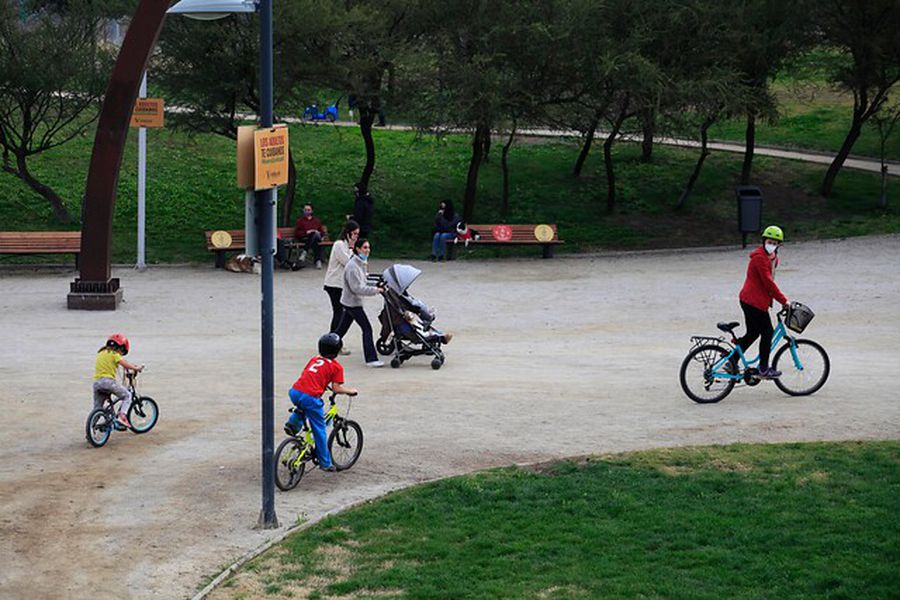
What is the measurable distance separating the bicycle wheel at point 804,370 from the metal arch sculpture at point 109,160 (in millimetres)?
11992

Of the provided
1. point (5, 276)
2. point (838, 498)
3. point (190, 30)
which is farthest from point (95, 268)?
point (838, 498)

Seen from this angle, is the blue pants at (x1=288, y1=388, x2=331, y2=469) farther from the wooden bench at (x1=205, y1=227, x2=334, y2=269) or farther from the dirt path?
the wooden bench at (x1=205, y1=227, x2=334, y2=269)

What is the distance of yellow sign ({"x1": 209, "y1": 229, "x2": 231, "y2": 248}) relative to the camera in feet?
90.9

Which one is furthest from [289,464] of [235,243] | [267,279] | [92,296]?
[235,243]

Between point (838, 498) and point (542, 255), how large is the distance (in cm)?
1907

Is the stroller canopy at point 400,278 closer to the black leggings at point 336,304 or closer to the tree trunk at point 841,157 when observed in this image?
the black leggings at point 336,304

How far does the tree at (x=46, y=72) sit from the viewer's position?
97.3 feet

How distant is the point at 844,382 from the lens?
16078mm

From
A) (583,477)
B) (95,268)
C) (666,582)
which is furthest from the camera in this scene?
(95,268)

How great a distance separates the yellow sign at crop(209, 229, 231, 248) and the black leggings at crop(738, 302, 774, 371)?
1481cm

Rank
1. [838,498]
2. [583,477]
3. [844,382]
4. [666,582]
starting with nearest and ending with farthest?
1. [666,582]
2. [838,498]
3. [583,477]
4. [844,382]

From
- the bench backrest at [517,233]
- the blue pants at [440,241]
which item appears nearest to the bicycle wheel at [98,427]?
the blue pants at [440,241]

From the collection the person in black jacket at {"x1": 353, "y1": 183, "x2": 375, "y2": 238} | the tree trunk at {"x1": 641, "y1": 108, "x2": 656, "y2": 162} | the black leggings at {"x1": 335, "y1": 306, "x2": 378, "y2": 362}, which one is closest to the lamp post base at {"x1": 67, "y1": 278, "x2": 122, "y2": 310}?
the black leggings at {"x1": 335, "y1": 306, "x2": 378, "y2": 362}

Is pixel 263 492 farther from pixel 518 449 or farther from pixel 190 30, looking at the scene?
pixel 190 30
